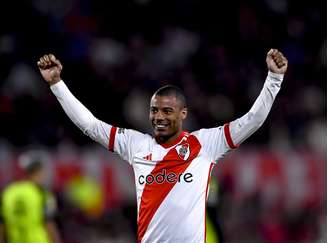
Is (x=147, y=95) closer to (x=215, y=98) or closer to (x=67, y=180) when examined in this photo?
(x=215, y=98)

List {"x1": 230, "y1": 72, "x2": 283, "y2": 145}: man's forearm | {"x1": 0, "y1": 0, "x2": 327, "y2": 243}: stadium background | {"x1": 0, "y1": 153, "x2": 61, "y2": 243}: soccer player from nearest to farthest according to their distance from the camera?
{"x1": 230, "y1": 72, "x2": 283, "y2": 145}: man's forearm → {"x1": 0, "y1": 153, "x2": 61, "y2": 243}: soccer player → {"x1": 0, "y1": 0, "x2": 327, "y2": 243}: stadium background

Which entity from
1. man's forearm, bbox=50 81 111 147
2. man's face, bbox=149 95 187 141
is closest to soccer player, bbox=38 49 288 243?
man's face, bbox=149 95 187 141

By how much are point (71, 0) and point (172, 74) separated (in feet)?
8.89

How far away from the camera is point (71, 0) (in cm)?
1811

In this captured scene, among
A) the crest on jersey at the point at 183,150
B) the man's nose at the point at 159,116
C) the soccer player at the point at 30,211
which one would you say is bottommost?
the soccer player at the point at 30,211

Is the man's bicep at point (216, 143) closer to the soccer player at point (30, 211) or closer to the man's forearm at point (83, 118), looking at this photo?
the man's forearm at point (83, 118)

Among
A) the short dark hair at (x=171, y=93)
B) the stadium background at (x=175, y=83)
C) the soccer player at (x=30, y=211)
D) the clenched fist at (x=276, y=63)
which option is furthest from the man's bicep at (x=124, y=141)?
the stadium background at (x=175, y=83)

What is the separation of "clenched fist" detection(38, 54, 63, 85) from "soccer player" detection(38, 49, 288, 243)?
0.76 metres

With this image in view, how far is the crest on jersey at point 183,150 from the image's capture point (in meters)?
6.68

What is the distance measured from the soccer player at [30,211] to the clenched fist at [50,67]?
3.78 m

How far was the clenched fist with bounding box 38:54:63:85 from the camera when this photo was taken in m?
6.93

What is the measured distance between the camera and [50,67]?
22.9ft

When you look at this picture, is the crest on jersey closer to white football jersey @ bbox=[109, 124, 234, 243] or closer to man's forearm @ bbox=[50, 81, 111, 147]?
white football jersey @ bbox=[109, 124, 234, 243]

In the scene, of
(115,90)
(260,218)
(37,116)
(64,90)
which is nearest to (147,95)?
(115,90)
